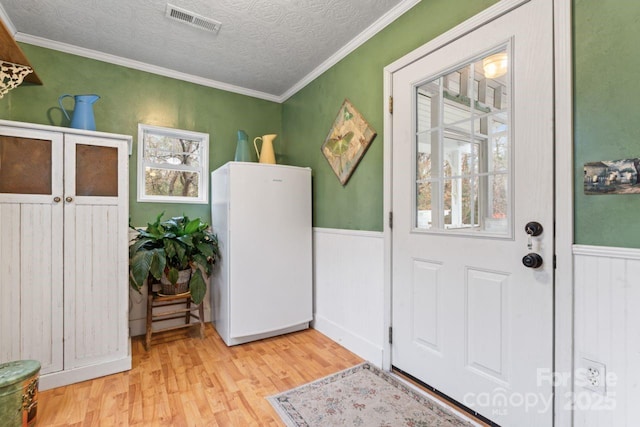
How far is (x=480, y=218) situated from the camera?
5.15ft

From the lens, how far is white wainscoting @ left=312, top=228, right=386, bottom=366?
7.06 ft

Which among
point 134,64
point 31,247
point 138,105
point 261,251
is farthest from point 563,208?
point 134,64

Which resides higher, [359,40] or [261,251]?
[359,40]

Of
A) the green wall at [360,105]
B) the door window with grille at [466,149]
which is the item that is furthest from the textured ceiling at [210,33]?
the door window with grille at [466,149]

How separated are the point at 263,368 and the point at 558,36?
2488 millimetres

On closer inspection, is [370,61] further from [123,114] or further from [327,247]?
[123,114]

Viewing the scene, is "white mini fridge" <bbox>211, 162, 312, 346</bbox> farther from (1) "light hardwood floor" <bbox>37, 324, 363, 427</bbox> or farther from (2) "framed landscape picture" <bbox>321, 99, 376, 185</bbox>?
(2) "framed landscape picture" <bbox>321, 99, 376, 185</bbox>

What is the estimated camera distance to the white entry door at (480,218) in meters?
1.33

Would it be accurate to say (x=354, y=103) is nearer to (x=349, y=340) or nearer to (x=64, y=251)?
(x=349, y=340)

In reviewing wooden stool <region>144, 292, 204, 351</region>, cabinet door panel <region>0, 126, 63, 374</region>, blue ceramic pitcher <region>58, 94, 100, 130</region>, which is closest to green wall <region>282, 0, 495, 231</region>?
wooden stool <region>144, 292, 204, 351</region>

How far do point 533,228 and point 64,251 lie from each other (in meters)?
2.67

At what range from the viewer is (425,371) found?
182 centimetres

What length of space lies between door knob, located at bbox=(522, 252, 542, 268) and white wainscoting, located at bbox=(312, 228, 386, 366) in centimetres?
90

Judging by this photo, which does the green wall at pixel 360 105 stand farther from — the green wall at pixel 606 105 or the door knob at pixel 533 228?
the door knob at pixel 533 228
